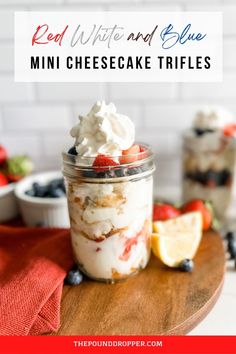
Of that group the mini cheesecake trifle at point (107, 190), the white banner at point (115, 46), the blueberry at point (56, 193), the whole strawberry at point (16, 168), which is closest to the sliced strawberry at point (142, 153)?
the mini cheesecake trifle at point (107, 190)

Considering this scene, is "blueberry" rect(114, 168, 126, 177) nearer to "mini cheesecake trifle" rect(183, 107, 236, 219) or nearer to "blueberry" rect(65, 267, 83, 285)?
"blueberry" rect(65, 267, 83, 285)

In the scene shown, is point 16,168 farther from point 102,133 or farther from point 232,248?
point 232,248

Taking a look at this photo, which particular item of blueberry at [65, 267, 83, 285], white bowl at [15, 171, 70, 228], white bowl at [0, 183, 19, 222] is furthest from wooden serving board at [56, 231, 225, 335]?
white bowl at [0, 183, 19, 222]

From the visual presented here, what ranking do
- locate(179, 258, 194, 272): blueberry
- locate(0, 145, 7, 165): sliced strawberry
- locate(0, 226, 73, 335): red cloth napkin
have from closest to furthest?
locate(0, 226, 73, 335): red cloth napkin, locate(179, 258, 194, 272): blueberry, locate(0, 145, 7, 165): sliced strawberry

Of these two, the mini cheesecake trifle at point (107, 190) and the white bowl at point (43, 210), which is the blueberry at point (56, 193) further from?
the mini cheesecake trifle at point (107, 190)

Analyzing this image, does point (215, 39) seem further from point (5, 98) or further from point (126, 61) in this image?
point (5, 98)

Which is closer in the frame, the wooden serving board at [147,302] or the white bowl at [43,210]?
the wooden serving board at [147,302]
